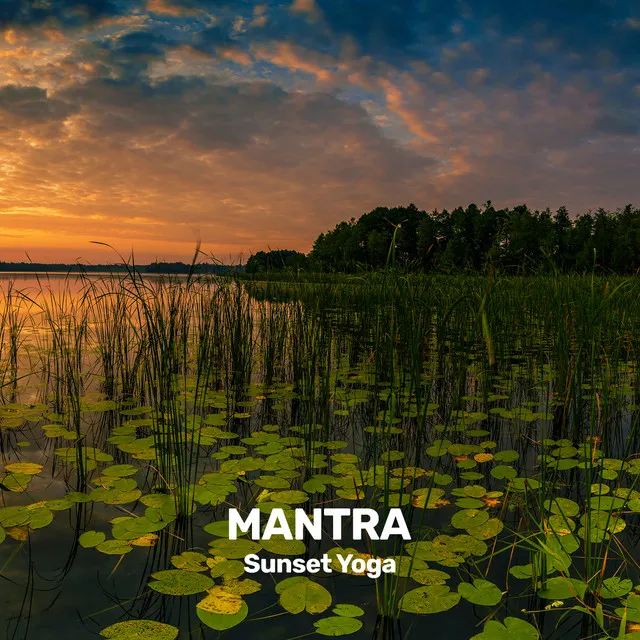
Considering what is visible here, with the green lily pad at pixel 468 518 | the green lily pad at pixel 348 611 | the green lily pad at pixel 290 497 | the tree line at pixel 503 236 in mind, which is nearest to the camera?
the green lily pad at pixel 348 611

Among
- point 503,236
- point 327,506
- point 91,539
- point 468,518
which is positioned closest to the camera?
point 91,539

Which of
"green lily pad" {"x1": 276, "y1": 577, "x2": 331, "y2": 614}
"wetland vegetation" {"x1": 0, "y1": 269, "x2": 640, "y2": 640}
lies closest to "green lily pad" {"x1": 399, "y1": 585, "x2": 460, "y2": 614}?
"wetland vegetation" {"x1": 0, "y1": 269, "x2": 640, "y2": 640}

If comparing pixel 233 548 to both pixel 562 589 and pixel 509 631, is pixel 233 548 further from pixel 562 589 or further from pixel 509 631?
pixel 562 589

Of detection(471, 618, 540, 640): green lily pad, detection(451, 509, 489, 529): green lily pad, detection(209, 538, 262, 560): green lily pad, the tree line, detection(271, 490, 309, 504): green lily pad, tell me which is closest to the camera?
detection(471, 618, 540, 640): green lily pad

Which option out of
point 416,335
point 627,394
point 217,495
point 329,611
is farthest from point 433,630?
point 627,394

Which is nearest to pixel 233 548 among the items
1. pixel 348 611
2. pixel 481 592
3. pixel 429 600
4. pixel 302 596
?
pixel 302 596

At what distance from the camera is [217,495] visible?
2354 mm

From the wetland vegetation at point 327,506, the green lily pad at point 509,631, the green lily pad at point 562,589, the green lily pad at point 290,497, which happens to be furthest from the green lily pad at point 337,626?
the green lily pad at point 290,497

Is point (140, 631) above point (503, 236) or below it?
below

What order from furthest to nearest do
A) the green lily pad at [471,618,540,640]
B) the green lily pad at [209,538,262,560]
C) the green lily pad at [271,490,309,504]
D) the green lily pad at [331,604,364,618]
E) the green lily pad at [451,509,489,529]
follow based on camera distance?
the green lily pad at [271,490,309,504] < the green lily pad at [451,509,489,529] < the green lily pad at [209,538,262,560] < the green lily pad at [331,604,364,618] < the green lily pad at [471,618,540,640]

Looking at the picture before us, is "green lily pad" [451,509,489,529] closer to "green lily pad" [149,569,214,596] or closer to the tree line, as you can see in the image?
"green lily pad" [149,569,214,596]

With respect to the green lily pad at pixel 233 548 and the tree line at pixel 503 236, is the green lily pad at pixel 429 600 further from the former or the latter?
the tree line at pixel 503 236

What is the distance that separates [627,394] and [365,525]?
3.51 meters

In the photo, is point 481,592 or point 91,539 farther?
point 91,539
